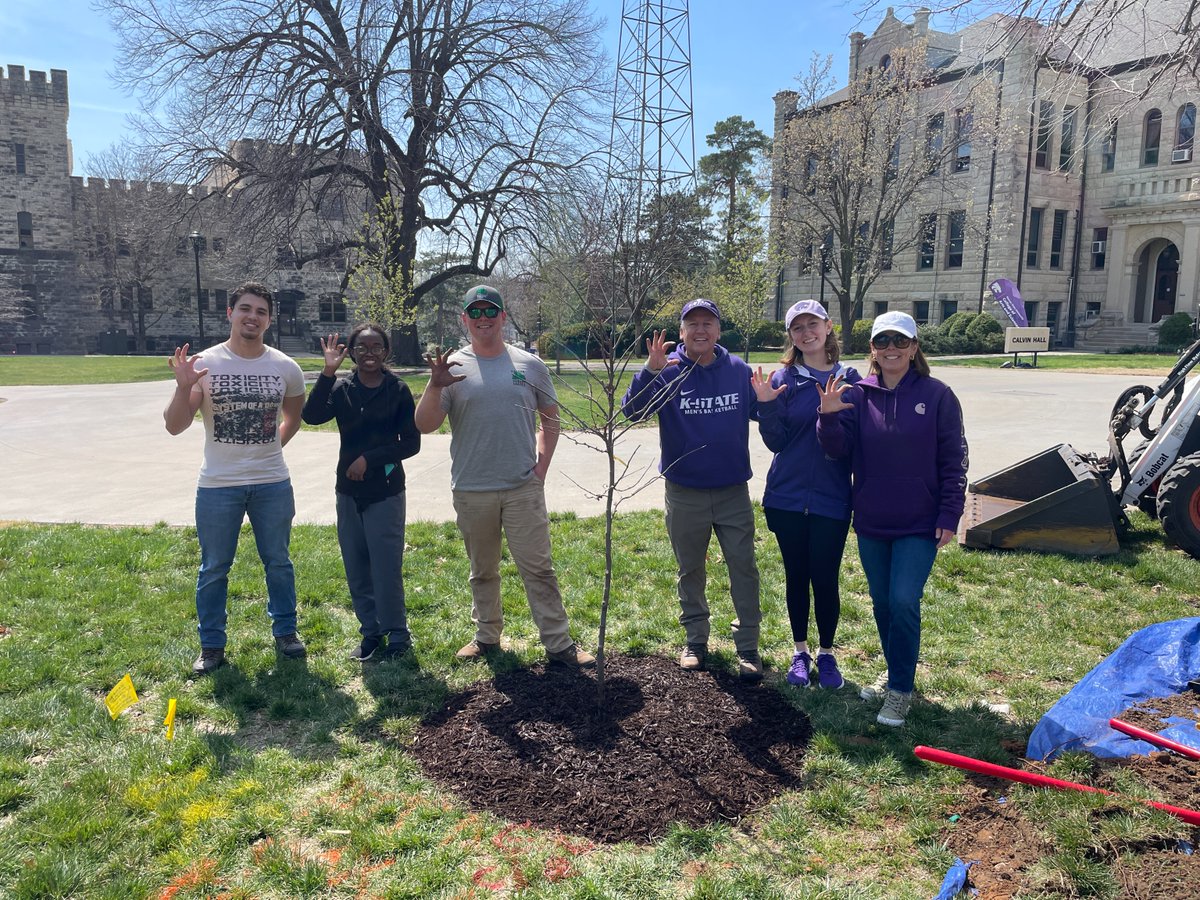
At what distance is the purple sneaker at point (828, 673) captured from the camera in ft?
14.0

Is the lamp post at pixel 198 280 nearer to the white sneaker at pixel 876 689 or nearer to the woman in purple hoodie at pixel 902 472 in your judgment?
the woman in purple hoodie at pixel 902 472

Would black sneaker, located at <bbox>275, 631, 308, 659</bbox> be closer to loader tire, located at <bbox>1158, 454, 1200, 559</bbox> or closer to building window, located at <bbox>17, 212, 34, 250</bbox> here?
loader tire, located at <bbox>1158, 454, 1200, 559</bbox>

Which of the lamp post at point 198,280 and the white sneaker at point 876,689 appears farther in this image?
the lamp post at point 198,280

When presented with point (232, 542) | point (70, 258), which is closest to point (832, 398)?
point (232, 542)

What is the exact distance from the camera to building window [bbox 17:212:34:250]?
45.8m

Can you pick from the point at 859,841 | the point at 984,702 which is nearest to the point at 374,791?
the point at 859,841

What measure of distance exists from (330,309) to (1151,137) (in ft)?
143

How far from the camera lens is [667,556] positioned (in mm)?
6742

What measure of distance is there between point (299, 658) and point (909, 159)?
1323 inches

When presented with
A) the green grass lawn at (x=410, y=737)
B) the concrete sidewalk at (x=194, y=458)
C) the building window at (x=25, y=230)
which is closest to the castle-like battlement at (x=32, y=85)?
the building window at (x=25, y=230)

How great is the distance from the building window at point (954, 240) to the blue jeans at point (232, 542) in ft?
127

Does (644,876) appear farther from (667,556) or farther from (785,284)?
(785,284)

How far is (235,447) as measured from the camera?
451 cm

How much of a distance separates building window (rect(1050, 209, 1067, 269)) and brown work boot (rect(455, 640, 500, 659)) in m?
39.6
